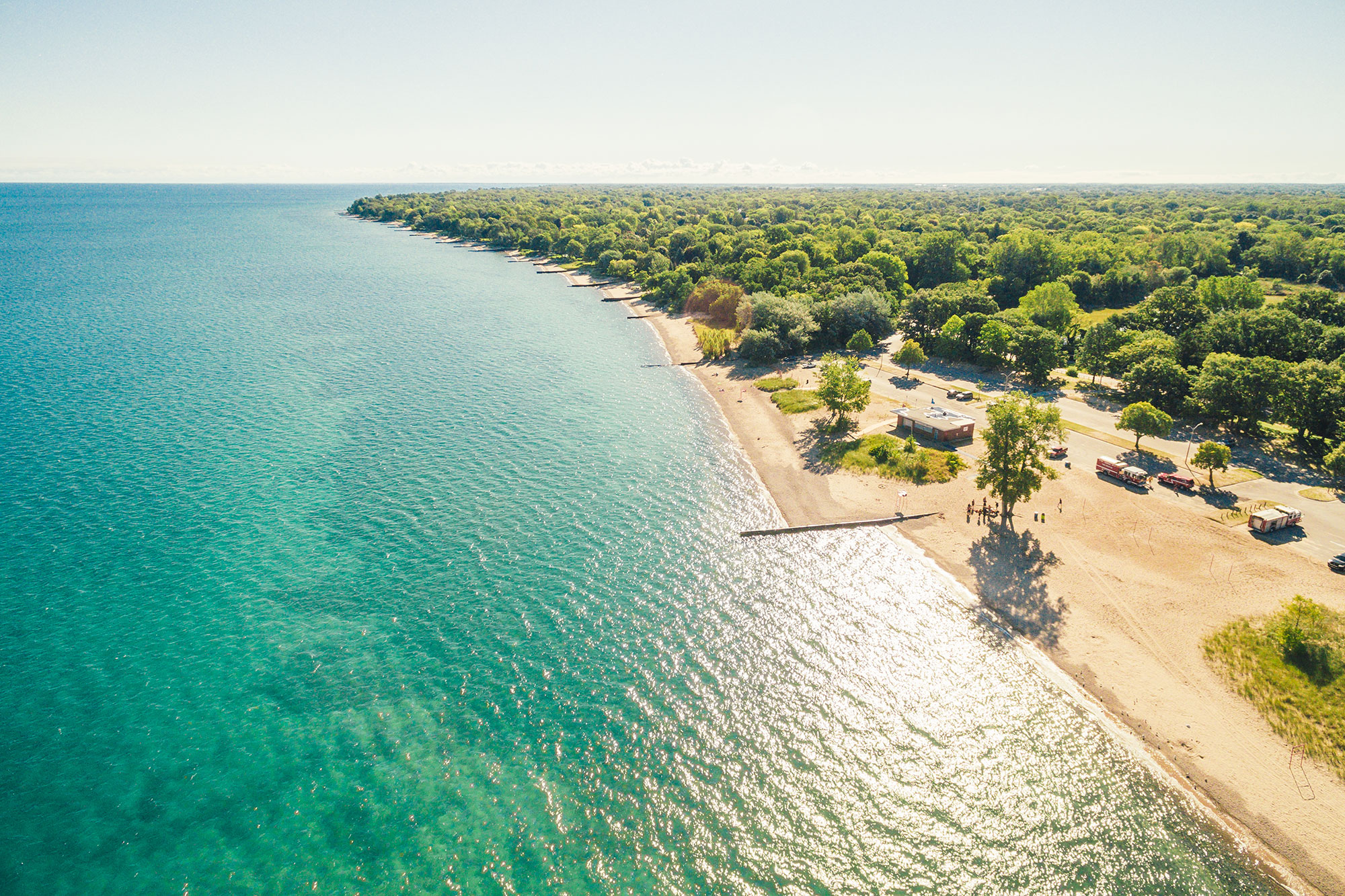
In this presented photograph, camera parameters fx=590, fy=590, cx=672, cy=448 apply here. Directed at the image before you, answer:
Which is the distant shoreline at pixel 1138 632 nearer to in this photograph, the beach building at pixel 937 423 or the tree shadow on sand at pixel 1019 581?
the tree shadow on sand at pixel 1019 581

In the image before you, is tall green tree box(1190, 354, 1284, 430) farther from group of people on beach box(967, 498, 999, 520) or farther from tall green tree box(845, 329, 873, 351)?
tall green tree box(845, 329, 873, 351)

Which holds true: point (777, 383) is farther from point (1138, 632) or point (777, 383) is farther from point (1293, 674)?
point (1293, 674)

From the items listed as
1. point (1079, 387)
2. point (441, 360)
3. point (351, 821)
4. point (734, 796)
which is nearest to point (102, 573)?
point (351, 821)

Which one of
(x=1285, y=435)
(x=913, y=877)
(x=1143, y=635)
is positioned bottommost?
(x=913, y=877)

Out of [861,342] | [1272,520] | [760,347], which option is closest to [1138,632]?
[1272,520]

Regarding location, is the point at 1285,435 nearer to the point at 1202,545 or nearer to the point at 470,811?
the point at 1202,545

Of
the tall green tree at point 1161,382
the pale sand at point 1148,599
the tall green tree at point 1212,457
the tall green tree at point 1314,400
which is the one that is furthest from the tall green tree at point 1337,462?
the tall green tree at point 1161,382
